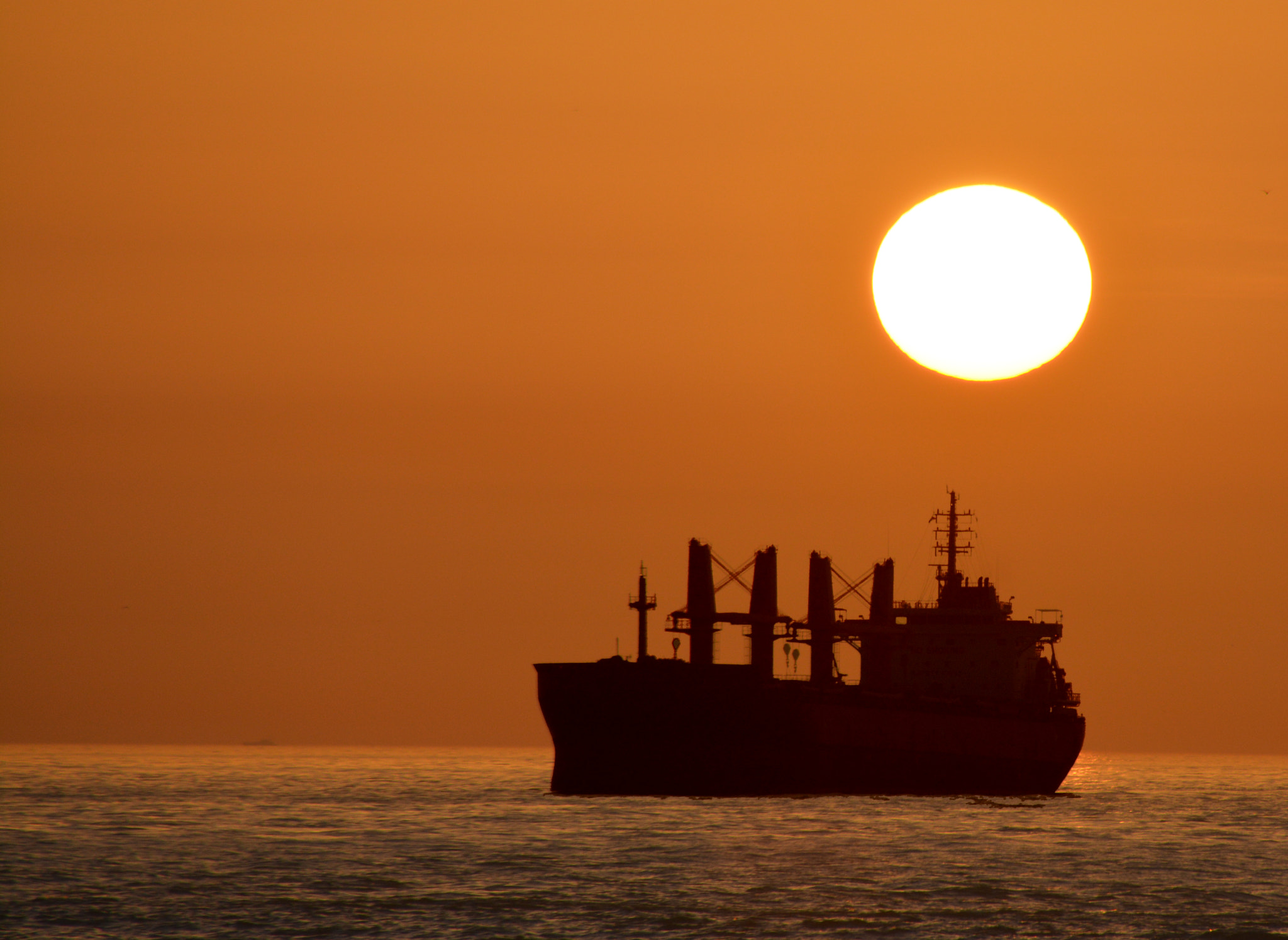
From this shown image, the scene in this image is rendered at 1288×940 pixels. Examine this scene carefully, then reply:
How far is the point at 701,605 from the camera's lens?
72.7 metres

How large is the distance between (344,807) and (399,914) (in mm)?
43063

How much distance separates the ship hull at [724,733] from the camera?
63438mm

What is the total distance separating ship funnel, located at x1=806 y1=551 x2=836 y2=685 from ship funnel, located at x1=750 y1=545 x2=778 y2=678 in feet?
13.1

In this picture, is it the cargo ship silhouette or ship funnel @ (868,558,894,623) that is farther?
ship funnel @ (868,558,894,623)

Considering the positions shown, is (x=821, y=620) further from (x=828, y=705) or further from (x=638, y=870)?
(x=638, y=870)

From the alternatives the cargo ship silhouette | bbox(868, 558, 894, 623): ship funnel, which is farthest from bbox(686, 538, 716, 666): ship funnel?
bbox(868, 558, 894, 623): ship funnel

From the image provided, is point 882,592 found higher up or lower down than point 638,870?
higher up

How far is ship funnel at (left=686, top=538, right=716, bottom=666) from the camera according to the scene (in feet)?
238

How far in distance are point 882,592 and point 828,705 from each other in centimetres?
1511

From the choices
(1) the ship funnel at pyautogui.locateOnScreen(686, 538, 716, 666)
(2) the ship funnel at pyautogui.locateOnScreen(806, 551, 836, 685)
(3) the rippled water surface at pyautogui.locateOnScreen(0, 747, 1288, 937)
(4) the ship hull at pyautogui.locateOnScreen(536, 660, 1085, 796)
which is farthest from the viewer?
(2) the ship funnel at pyautogui.locateOnScreen(806, 551, 836, 685)

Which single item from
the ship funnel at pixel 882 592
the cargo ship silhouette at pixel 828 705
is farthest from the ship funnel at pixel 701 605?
the ship funnel at pixel 882 592

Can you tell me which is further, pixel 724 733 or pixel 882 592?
pixel 882 592

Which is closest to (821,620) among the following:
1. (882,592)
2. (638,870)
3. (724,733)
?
(882,592)

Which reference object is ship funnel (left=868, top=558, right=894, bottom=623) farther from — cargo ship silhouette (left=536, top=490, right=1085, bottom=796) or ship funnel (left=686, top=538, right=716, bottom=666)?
ship funnel (left=686, top=538, right=716, bottom=666)
